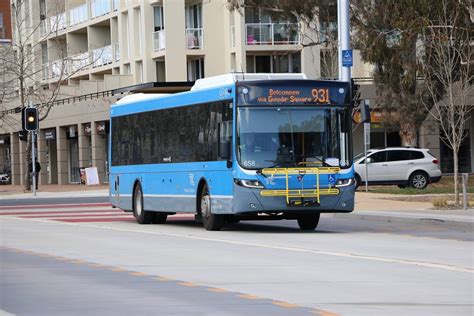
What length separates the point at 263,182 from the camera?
2258 centimetres

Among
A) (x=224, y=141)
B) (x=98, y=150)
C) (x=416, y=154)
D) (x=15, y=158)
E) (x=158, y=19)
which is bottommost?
(x=15, y=158)

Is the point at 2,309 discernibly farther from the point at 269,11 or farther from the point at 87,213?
the point at 269,11

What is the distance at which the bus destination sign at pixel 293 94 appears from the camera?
22844 millimetres

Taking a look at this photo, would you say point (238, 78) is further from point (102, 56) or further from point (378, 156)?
point (102, 56)

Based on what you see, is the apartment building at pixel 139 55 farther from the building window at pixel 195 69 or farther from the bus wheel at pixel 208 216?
the bus wheel at pixel 208 216

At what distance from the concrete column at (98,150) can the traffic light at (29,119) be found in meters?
17.7

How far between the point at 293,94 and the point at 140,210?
6553mm

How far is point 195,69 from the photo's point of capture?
61750 mm

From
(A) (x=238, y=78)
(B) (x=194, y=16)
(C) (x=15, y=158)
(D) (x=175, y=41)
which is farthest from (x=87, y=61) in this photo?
(A) (x=238, y=78)

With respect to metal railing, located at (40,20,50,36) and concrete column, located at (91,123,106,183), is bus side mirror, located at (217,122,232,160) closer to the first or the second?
concrete column, located at (91,123,106,183)

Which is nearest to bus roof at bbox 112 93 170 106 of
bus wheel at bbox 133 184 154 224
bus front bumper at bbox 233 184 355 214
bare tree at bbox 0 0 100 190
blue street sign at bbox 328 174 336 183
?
bus wheel at bbox 133 184 154 224

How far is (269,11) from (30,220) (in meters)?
22.5

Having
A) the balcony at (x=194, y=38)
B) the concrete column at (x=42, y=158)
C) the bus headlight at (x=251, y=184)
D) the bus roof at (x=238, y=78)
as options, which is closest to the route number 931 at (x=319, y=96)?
the bus roof at (x=238, y=78)

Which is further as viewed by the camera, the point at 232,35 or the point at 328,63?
the point at 232,35
